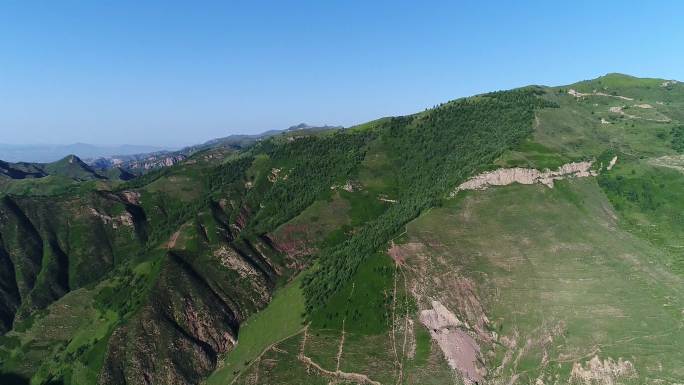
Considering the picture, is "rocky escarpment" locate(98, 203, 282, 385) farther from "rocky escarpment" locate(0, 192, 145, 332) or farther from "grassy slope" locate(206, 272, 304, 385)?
"rocky escarpment" locate(0, 192, 145, 332)

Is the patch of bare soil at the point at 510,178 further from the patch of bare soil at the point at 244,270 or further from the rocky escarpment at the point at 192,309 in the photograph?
the rocky escarpment at the point at 192,309

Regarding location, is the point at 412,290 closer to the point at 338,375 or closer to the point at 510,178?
the point at 338,375

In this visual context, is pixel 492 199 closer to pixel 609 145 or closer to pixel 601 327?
pixel 601 327

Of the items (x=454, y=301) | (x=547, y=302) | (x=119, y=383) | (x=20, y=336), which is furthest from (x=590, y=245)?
(x=20, y=336)

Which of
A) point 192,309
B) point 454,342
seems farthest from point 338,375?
point 192,309

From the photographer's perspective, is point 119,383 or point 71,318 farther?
point 71,318

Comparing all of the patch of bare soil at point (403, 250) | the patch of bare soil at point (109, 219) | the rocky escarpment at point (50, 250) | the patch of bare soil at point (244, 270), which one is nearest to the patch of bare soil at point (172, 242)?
the patch of bare soil at point (244, 270)

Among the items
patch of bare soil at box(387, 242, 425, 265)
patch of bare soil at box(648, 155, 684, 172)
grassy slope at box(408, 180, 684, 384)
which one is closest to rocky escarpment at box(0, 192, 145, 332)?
patch of bare soil at box(387, 242, 425, 265)
